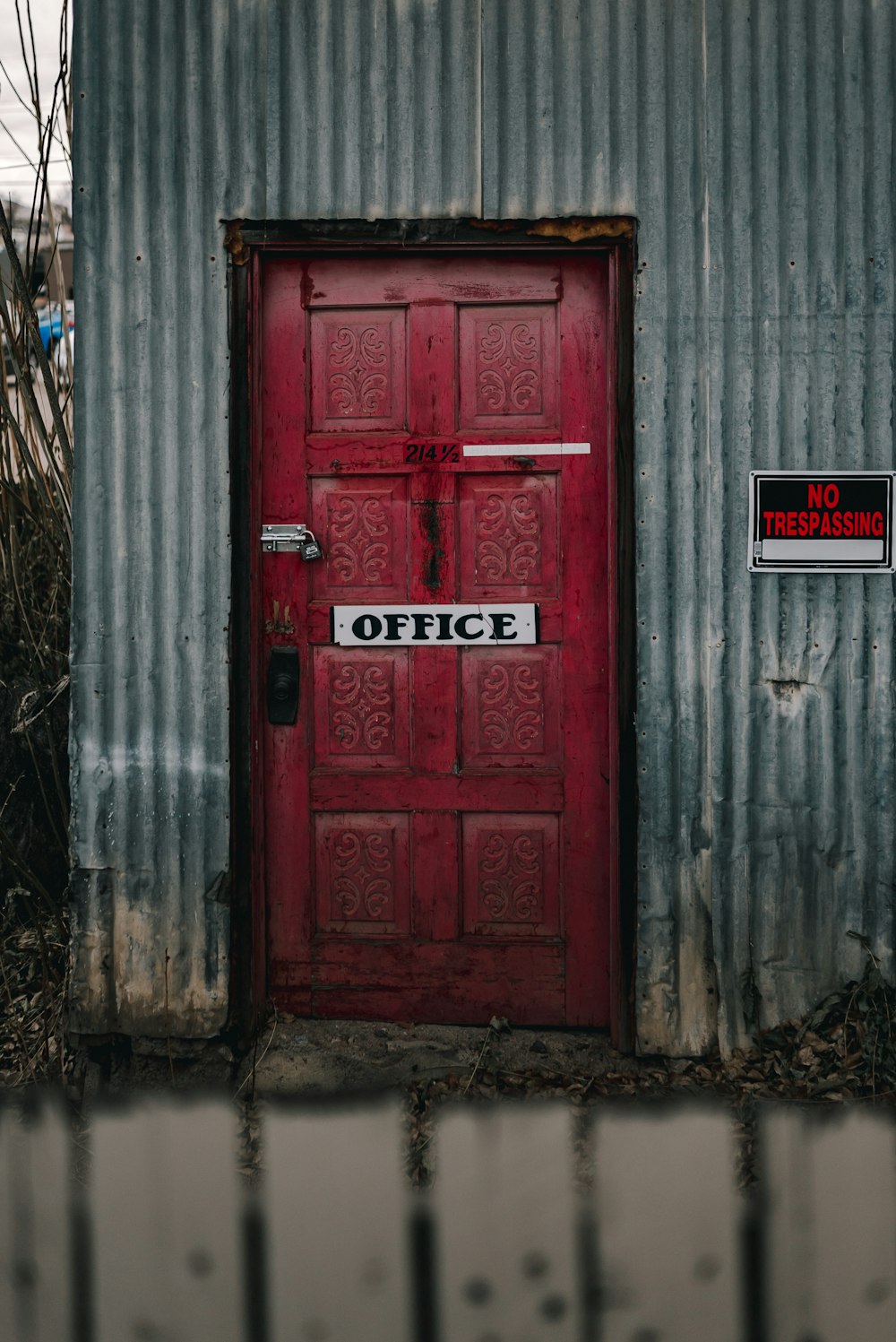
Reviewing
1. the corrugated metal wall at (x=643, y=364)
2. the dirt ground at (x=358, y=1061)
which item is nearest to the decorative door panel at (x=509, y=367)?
the corrugated metal wall at (x=643, y=364)

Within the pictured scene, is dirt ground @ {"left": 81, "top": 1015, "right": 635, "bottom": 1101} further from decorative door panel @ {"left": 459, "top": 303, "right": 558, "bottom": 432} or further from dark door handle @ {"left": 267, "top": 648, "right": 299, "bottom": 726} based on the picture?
decorative door panel @ {"left": 459, "top": 303, "right": 558, "bottom": 432}

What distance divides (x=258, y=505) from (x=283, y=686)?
0.62 metres

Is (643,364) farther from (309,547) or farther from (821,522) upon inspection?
(309,547)

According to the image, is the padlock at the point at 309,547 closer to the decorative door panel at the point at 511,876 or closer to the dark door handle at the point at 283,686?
the dark door handle at the point at 283,686

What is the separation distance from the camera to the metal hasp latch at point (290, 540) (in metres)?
3.48

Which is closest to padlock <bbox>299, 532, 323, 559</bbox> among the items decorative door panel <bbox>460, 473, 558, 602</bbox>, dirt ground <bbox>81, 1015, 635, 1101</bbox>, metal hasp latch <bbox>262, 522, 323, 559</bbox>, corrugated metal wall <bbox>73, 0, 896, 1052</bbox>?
metal hasp latch <bbox>262, 522, 323, 559</bbox>

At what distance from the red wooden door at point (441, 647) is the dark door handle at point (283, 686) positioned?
3 cm

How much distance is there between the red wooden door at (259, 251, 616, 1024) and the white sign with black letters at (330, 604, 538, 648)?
0.03m

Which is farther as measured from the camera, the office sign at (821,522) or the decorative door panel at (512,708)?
the decorative door panel at (512,708)

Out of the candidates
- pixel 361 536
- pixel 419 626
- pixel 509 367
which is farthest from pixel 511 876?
pixel 509 367

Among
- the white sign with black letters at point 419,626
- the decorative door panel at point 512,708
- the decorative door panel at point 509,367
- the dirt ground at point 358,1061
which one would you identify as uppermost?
the decorative door panel at point 509,367

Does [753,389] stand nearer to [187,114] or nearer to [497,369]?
[497,369]

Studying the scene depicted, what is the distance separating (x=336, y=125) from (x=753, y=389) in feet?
5.29

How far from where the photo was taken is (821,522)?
3320 millimetres
